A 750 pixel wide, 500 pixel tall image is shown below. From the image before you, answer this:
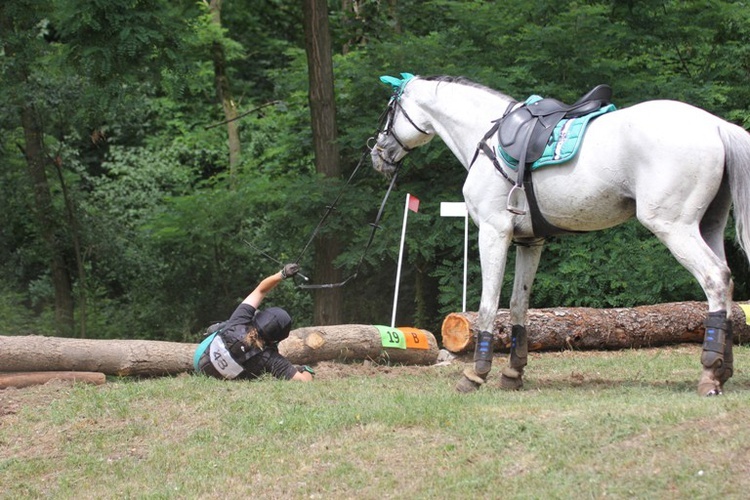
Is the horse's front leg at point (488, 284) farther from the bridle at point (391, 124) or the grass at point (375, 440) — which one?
the bridle at point (391, 124)

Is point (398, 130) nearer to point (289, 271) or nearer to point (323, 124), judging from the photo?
point (289, 271)

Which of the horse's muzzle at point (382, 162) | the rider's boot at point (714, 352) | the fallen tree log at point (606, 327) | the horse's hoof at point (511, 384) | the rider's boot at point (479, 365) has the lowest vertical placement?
the fallen tree log at point (606, 327)

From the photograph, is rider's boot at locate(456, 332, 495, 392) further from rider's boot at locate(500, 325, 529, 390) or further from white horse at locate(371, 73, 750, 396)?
rider's boot at locate(500, 325, 529, 390)

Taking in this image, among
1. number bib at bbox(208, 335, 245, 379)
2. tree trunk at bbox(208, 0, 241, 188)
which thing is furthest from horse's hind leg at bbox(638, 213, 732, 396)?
tree trunk at bbox(208, 0, 241, 188)

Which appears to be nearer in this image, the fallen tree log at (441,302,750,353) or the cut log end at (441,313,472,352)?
the cut log end at (441,313,472,352)

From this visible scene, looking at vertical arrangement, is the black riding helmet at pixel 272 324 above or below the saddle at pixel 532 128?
below

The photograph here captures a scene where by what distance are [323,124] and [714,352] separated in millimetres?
8397

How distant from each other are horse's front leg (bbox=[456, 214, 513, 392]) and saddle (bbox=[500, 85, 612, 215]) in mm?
249

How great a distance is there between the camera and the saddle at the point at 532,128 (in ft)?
24.6

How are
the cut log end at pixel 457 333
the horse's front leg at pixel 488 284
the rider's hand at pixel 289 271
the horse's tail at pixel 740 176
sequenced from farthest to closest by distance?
the cut log end at pixel 457 333 < the rider's hand at pixel 289 271 < the horse's front leg at pixel 488 284 < the horse's tail at pixel 740 176

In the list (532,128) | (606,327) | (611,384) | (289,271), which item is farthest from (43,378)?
(606,327)

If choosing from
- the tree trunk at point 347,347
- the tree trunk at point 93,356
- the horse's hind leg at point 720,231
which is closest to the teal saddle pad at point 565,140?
the horse's hind leg at point 720,231

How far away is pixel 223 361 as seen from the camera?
28.3ft

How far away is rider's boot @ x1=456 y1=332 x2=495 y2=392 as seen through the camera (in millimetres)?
7879
